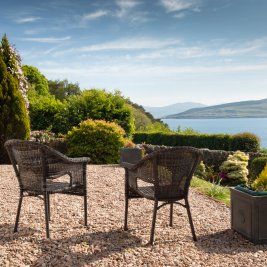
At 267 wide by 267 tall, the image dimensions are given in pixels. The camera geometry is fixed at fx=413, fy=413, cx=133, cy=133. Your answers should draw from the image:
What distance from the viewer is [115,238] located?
4.47m

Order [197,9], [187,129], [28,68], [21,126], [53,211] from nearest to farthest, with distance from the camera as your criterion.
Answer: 1. [53,211]
2. [21,126]
3. [197,9]
4. [187,129]
5. [28,68]

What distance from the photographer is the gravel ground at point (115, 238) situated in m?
3.86

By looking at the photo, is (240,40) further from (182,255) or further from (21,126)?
(182,255)

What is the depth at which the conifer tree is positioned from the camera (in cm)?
1092

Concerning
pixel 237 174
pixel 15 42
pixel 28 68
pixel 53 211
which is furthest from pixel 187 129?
pixel 28 68

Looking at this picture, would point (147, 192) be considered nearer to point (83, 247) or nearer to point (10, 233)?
point (83, 247)

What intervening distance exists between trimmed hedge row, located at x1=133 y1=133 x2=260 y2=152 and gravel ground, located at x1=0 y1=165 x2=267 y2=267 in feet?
33.2

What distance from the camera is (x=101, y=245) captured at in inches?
166

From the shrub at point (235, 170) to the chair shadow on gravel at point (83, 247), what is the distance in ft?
25.2

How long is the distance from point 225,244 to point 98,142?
822 centimetres

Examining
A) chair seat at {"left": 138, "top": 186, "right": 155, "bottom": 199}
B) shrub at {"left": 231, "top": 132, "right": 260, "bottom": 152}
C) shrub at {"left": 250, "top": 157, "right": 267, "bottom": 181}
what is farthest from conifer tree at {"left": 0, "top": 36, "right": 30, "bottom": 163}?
shrub at {"left": 231, "top": 132, "right": 260, "bottom": 152}

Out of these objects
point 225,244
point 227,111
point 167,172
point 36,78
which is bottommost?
point 225,244

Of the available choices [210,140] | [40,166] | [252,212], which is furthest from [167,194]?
[210,140]

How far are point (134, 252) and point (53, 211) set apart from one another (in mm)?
1853
